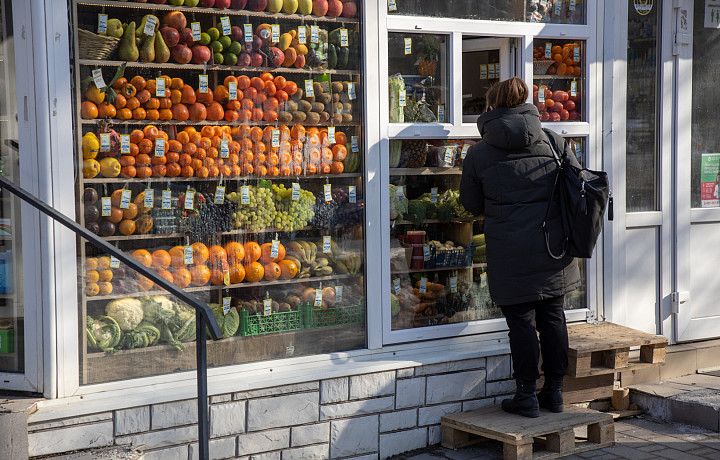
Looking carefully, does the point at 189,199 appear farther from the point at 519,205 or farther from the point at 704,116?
the point at 704,116

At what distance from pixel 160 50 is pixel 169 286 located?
5.56 ft

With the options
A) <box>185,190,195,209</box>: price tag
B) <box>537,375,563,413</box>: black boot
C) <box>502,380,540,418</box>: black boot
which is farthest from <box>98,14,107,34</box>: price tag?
<box>537,375,563,413</box>: black boot

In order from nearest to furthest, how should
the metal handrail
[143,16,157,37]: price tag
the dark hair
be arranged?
1. the metal handrail
2. [143,16,157,37]: price tag
3. the dark hair

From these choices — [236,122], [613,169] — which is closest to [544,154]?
[613,169]

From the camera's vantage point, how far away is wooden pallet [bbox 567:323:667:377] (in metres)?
5.26

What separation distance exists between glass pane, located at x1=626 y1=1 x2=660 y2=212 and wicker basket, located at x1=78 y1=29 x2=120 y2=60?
11.9 feet

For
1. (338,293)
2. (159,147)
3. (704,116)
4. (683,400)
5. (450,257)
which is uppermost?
(704,116)

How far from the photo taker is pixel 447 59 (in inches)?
213

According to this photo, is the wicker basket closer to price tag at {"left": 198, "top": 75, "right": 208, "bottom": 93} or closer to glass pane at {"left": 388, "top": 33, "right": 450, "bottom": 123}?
price tag at {"left": 198, "top": 75, "right": 208, "bottom": 93}

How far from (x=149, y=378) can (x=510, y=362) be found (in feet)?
7.54

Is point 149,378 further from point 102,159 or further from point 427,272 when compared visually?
point 427,272

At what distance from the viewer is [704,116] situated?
21.3 feet

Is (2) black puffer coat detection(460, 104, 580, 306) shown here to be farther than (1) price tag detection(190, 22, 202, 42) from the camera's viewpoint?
Yes

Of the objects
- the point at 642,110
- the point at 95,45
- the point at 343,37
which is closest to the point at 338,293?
the point at 343,37
